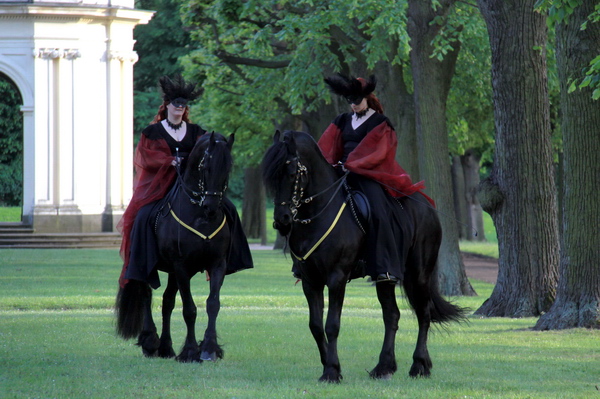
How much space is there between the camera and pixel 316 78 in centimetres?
2661

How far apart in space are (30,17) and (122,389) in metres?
33.5

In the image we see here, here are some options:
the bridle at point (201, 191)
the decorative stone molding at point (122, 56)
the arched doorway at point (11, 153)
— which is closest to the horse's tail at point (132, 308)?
the bridle at point (201, 191)

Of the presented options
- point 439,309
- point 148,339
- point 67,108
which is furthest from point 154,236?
point 67,108

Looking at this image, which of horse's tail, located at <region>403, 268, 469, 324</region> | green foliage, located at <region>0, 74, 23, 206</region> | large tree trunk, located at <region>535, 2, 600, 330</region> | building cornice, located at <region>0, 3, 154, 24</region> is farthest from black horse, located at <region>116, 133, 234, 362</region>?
green foliage, located at <region>0, 74, 23, 206</region>

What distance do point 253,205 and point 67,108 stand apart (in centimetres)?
1340

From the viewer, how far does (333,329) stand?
9.94 meters

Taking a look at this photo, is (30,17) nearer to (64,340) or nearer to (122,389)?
(64,340)

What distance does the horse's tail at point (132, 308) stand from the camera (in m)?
12.5

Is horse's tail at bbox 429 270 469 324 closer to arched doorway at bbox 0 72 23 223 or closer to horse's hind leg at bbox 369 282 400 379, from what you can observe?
horse's hind leg at bbox 369 282 400 379

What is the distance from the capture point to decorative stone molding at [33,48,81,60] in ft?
134

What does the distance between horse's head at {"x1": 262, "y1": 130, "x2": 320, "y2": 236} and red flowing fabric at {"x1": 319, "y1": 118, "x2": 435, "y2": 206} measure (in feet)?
2.93

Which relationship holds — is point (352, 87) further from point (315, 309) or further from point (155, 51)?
point (155, 51)

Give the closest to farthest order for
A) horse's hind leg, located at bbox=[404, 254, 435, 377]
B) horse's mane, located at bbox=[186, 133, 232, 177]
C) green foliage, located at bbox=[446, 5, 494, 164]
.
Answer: horse's hind leg, located at bbox=[404, 254, 435, 377] < horse's mane, located at bbox=[186, 133, 232, 177] < green foliage, located at bbox=[446, 5, 494, 164]

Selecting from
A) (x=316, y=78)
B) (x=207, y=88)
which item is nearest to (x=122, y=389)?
(x=316, y=78)
